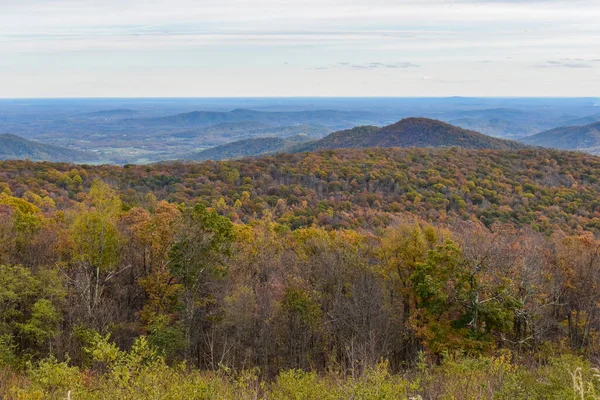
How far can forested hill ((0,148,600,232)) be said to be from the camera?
6744 centimetres

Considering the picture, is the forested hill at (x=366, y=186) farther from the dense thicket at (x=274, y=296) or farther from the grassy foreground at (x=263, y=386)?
the grassy foreground at (x=263, y=386)

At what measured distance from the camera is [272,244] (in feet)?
120

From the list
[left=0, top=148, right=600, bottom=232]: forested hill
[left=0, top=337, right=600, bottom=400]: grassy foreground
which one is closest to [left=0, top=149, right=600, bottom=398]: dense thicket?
[left=0, top=337, right=600, bottom=400]: grassy foreground

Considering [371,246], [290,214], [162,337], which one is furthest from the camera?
[290,214]

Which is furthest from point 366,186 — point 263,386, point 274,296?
point 263,386

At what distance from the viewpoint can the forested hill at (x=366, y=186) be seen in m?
67.4

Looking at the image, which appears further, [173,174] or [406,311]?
[173,174]

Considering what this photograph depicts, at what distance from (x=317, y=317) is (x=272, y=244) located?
432 inches

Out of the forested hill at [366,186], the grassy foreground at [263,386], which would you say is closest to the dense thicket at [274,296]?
the grassy foreground at [263,386]

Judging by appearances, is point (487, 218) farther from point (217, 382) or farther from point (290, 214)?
point (217, 382)

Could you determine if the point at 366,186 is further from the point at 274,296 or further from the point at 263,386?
the point at 263,386

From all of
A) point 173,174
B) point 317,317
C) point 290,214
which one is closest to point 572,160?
point 290,214

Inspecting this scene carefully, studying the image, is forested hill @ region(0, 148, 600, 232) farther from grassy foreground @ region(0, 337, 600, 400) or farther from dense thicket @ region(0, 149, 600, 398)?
grassy foreground @ region(0, 337, 600, 400)

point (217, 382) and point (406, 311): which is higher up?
point (217, 382)
